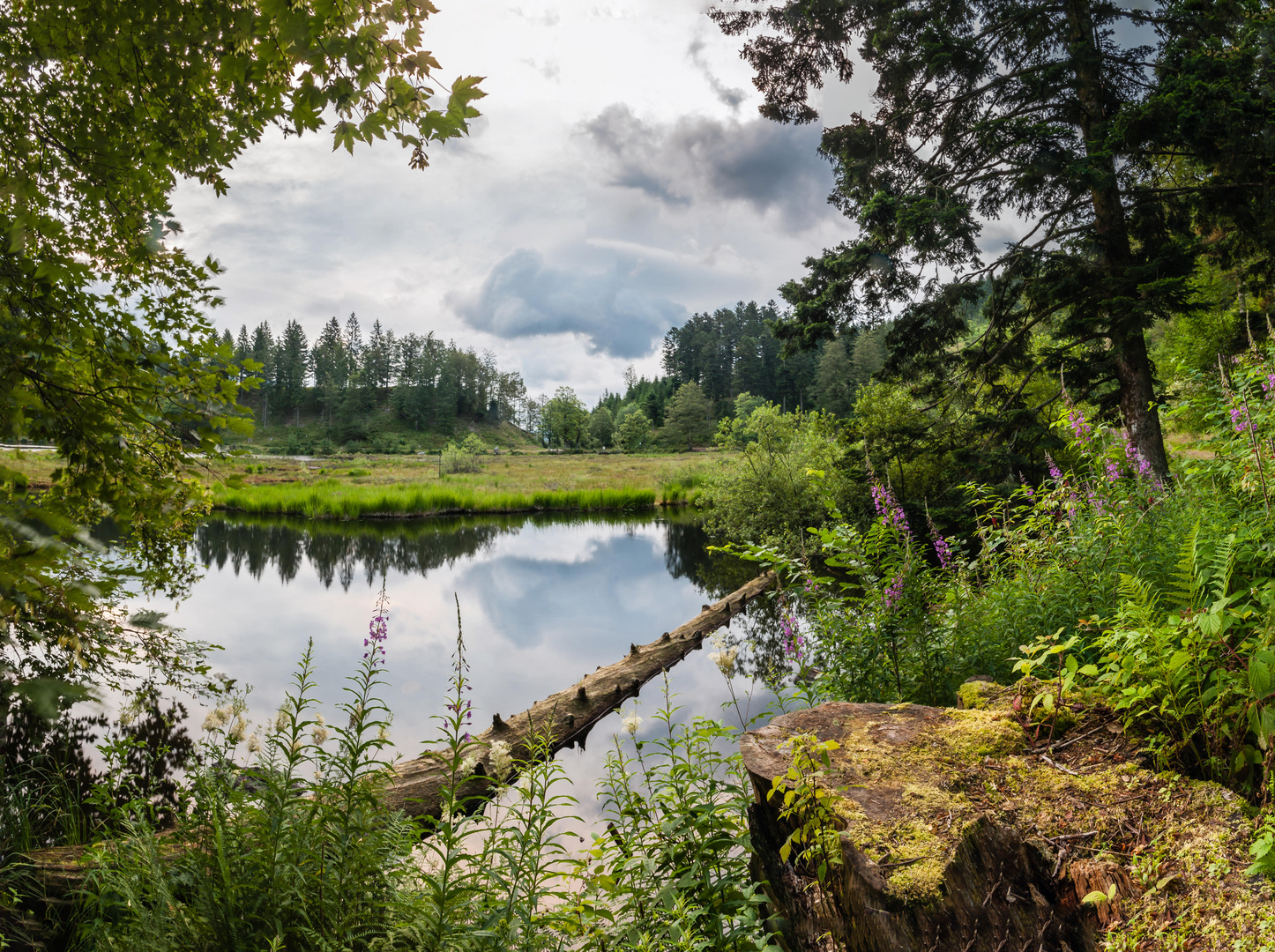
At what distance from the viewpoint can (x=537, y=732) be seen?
15.1 ft

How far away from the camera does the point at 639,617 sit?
35.5 feet

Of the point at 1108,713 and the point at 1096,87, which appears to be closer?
the point at 1108,713

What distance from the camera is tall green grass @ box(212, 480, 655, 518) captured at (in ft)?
78.6

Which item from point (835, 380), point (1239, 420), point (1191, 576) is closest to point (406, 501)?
point (1239, 420)

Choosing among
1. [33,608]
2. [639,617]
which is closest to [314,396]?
[639,617]

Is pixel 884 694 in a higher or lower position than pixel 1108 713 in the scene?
lower

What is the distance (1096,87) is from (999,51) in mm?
1659

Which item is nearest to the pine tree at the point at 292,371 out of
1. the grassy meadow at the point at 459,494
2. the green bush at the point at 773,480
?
the grassy meadow at the point at 459,494

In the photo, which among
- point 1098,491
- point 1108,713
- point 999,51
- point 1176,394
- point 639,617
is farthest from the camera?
point 639,617

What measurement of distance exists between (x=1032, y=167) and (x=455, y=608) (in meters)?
11.1

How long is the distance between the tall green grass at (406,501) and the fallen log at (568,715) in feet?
58.6

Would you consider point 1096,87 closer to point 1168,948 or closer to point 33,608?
point 1168,948

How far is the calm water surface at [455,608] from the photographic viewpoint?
6.97 metres

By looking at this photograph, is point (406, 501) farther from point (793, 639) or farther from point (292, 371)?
point (292, 371)
